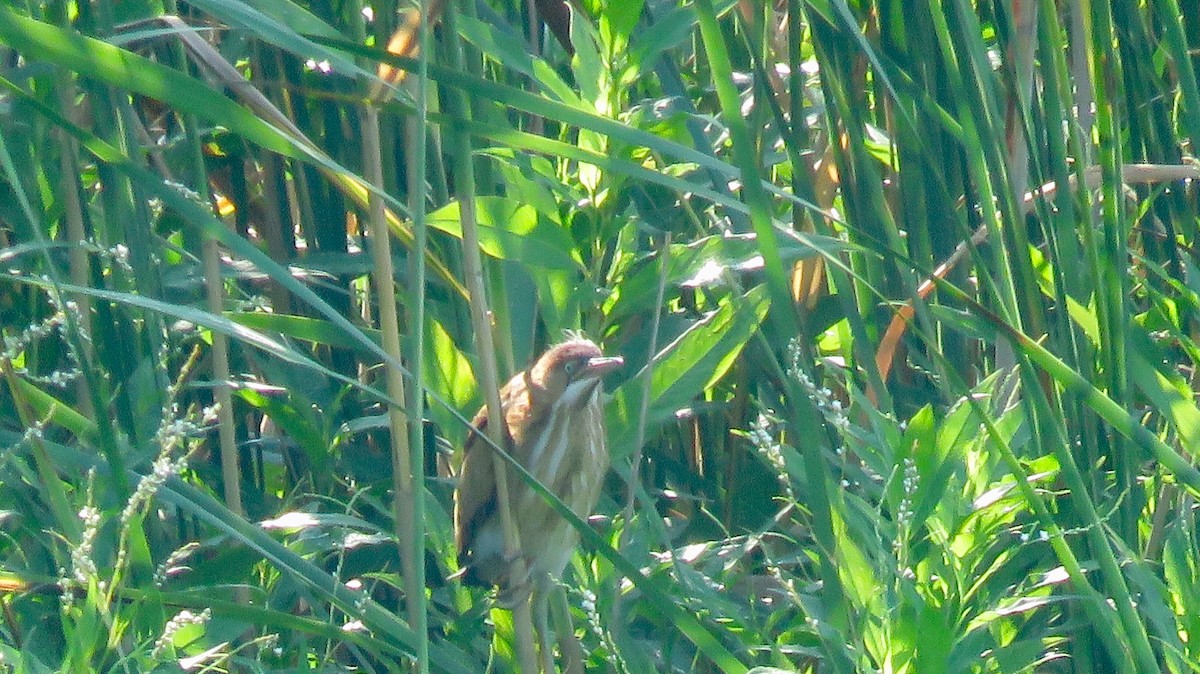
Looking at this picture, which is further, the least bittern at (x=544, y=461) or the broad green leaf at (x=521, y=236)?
the least bittern at (x=544, y=461)

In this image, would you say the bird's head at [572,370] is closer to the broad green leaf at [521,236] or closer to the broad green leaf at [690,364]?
the broad green leaf at [690,364]

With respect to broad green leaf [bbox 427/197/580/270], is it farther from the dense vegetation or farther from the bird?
the bird

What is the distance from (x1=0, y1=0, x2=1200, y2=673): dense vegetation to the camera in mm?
1479

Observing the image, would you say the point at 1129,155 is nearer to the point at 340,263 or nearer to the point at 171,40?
the point at 340,263

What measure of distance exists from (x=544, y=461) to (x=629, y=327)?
0.90ft

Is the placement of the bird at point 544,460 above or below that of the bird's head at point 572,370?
below

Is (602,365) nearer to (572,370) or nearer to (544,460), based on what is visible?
(572,370)

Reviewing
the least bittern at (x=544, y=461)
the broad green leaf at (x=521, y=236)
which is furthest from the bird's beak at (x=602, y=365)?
the broad green leaf at (x=521, y=236)

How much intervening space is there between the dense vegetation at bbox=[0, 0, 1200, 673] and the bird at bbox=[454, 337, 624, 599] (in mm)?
60

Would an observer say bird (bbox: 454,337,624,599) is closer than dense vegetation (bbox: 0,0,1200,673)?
No

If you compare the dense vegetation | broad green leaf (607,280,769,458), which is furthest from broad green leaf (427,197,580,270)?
broad green leaf (607,280,769,458)

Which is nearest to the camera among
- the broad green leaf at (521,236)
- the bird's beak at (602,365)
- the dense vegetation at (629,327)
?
the dense vegetation at (629,327)

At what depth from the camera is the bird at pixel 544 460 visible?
2.15 m

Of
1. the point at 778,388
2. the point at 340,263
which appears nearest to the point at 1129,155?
the point at 778,388
